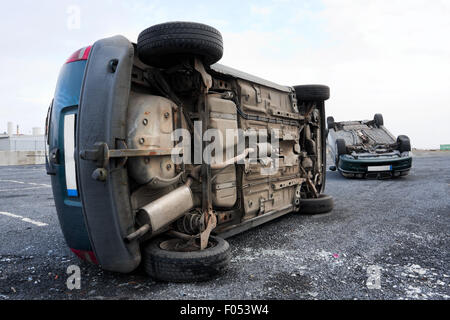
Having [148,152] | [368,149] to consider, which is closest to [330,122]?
[368,149]

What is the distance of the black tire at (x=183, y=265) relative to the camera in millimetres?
2480

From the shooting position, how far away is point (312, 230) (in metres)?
4.29

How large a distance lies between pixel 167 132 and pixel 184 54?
0.67 metres

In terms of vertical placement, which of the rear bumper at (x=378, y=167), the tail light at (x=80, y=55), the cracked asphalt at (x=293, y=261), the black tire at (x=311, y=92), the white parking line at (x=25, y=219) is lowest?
the cracked asphalt at (x=293, y=261)

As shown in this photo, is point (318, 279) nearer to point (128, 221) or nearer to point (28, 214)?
point (128, 221)

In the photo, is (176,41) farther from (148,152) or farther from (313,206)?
(313,206)

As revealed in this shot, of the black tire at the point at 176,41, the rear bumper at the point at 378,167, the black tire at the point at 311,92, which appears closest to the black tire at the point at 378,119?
the rear bumper at the point at 378,167

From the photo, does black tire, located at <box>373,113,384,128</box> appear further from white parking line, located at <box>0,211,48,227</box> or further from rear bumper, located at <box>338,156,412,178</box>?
white parking line, located at <box>0,211,48,227</box>

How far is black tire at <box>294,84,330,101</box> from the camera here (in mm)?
5363

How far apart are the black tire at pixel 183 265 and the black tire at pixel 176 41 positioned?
1600 millimetres

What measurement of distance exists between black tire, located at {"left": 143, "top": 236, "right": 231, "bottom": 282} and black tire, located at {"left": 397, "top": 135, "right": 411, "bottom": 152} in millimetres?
9591

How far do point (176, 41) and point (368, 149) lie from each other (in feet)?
31.6

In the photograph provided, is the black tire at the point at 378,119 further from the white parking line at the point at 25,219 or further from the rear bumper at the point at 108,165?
the rear bumper at the point at 108,165

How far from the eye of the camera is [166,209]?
8.65ft
